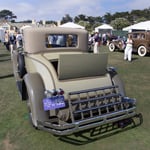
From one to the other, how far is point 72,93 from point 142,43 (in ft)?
44.3

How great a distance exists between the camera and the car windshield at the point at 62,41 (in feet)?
18.3

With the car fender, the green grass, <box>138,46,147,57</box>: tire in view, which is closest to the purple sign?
the green grass

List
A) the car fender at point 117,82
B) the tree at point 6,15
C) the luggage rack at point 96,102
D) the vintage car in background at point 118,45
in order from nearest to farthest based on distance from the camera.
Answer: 1. the luggage rack at point 96,102
2. the car fender at point 117,82
3. the vintage car in background at point 118,45
4. the tree at point 6,15

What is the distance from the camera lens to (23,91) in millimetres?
5227

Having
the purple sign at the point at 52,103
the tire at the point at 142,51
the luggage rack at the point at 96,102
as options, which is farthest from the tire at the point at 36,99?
the tire at the point at 142,51

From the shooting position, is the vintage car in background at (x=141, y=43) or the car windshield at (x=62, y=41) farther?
the vintage car in background at (x=141, y=43)

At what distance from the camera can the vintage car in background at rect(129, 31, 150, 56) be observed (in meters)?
16.2

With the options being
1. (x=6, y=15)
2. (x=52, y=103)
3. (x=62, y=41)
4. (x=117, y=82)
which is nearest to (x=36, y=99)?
(x=52, y=103)

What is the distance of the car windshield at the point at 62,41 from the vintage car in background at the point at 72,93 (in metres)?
0.48

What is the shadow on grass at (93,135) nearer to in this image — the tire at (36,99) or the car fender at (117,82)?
the tire at (36,99)

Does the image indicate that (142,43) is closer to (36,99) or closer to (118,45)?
(118,45)

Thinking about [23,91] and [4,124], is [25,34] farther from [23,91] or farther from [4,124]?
[4,124]

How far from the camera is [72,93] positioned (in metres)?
4.03

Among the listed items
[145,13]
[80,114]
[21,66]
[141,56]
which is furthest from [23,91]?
[145,13]
